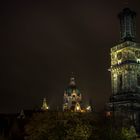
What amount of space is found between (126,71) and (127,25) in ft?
48.8

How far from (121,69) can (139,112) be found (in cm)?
1474

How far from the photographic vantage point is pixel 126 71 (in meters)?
111

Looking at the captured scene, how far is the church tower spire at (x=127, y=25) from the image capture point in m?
115

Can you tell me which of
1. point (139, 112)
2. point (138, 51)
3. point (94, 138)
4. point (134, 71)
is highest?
point (138, 51)

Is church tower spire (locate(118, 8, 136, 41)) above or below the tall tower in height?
above

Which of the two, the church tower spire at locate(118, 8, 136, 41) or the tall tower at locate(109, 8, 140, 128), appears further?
the church tower spire at locate(118, 8, 136, 41)

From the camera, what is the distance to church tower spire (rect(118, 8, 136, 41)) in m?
115

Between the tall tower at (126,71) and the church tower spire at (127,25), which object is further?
the church tower spire at (127,25)

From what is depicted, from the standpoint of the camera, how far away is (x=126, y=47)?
113312 mm

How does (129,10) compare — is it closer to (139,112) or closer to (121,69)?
(121,69)

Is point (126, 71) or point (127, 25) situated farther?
point (127, 25)

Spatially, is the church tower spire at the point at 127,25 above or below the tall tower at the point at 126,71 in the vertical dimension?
above

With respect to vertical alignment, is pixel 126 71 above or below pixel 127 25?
below

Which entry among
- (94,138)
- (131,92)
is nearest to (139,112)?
(131,92)
